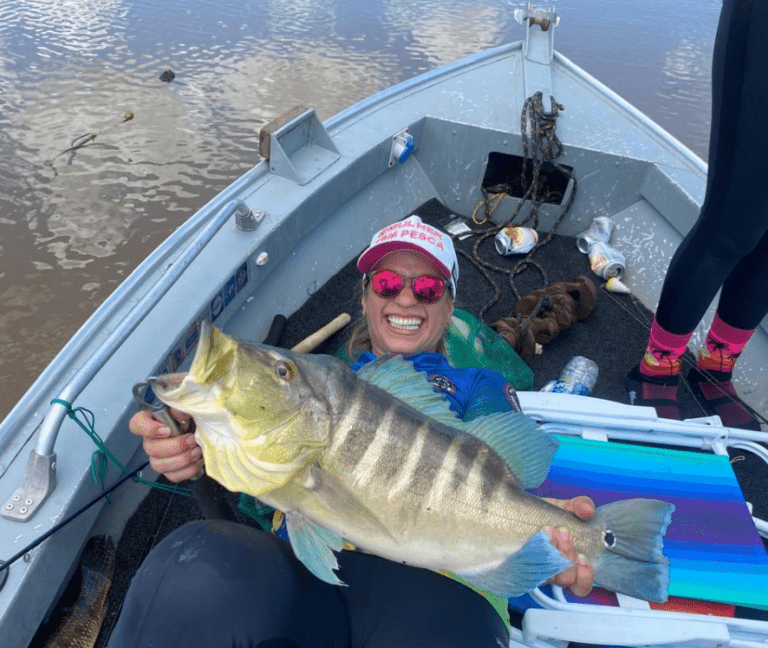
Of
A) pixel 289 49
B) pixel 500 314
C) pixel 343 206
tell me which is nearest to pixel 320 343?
pixel 343 206

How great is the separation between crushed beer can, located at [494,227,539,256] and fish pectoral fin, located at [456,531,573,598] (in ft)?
10.3

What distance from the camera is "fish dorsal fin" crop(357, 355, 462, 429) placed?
61.1 inches

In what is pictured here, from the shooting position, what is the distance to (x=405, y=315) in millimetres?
2164

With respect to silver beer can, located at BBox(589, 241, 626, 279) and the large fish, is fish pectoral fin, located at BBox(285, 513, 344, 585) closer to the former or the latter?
the large fish

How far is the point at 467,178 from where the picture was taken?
4.54 m

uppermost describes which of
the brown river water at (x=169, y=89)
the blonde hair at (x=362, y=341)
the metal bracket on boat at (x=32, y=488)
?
the metal bracket on boat at (x=32, y=488)

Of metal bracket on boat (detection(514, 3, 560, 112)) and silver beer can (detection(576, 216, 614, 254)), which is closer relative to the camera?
silver beer can (detection(576, 216, 614, 254))

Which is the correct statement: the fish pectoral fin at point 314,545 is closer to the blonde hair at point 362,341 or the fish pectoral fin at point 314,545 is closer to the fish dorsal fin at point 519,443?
the fish dorsal fin at point 519,443

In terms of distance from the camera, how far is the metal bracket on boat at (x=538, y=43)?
4934mm

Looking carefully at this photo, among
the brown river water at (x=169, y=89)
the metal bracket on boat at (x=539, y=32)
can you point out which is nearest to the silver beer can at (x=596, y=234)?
the metal bracket on boat at (x=539, y=32)

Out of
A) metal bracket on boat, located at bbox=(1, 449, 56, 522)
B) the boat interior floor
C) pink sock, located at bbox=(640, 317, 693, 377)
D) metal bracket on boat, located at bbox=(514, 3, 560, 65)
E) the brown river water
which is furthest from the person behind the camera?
the brown river water

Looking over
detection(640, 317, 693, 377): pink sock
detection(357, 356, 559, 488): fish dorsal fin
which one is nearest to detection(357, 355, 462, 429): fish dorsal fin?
detection(357, 356, 559, 488): fish dorsal fin

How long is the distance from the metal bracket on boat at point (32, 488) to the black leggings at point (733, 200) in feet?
9.12

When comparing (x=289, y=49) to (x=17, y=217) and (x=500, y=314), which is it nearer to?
(x=17, y=217)
